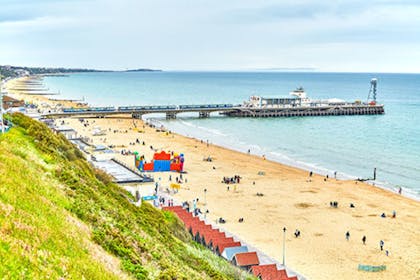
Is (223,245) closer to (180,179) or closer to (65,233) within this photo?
(65,233)

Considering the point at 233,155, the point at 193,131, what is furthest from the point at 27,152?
the point at 193,131

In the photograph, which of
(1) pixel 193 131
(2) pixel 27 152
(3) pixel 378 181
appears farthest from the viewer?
(1) pixel 193 131

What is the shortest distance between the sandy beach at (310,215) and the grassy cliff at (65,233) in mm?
9947

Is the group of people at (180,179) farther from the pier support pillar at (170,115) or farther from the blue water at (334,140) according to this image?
the pier support pillar at (170,115)

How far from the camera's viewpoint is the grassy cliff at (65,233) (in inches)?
246

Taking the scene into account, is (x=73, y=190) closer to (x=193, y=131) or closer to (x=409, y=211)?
(x=409, y=211)

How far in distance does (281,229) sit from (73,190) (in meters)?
17.6

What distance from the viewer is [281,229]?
27562 millimetres

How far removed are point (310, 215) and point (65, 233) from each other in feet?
79.9

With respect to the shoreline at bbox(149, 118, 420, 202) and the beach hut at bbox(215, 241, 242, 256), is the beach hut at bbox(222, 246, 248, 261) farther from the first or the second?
the shoreline at bbox(149, 118, 420, 202)

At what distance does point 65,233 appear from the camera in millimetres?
7906

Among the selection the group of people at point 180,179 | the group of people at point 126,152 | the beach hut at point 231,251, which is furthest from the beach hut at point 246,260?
the group of people at point 126,152

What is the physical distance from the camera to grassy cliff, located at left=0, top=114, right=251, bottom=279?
20.5 ft

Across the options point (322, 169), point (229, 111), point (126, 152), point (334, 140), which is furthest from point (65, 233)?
point (229, 111)
